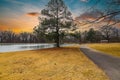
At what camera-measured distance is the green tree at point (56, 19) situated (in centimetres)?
3444

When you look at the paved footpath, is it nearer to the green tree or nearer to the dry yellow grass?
the dry yellow grass

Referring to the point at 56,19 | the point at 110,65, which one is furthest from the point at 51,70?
the point at 56,19

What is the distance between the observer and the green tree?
3444cm

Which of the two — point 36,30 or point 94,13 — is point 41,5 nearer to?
point 36,30

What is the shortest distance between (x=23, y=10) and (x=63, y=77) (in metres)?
29.3

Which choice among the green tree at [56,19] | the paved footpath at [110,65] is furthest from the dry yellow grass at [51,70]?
the green tree at [56,19]

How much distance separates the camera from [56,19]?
115 feet

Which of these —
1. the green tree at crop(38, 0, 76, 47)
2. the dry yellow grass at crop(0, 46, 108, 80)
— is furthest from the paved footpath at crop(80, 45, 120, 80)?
the green tree at crop(38, 0, 76, 47)

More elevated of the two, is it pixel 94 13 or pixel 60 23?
pixel 60 23

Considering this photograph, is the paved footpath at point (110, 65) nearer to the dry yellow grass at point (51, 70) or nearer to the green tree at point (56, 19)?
the dry yellow grass at point (51, 70)

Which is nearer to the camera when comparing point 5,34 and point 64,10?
point 64,10

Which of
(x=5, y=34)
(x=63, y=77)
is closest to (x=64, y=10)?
(x=63, y=77)

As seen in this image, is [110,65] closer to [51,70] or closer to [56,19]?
[51,70]

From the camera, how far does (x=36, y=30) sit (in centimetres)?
3459
